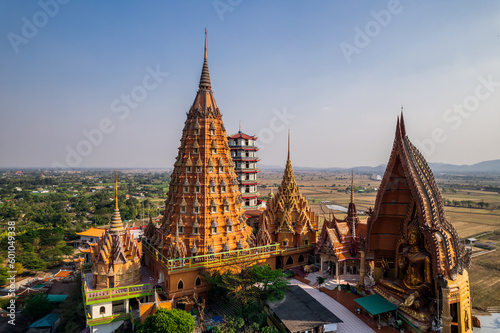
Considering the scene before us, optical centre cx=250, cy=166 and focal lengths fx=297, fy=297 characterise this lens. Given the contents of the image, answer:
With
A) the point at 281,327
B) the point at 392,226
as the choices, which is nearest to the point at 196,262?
the point at 281,327

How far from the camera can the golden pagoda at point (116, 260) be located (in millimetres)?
20859

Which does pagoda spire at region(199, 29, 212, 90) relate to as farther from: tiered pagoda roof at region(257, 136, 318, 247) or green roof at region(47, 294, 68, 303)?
green roof at region(47, 294, 68, 303)

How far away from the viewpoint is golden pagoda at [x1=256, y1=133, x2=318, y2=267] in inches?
1147

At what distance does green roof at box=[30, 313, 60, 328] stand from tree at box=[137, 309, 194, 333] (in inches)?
522

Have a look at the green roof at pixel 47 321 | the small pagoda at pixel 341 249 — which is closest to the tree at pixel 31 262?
the green roof at pixel 47 321

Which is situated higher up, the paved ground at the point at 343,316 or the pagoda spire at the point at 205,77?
the pagoda spire at the point at 205,77

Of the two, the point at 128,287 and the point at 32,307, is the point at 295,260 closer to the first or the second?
the point at 128,287

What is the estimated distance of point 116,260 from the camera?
21094mm

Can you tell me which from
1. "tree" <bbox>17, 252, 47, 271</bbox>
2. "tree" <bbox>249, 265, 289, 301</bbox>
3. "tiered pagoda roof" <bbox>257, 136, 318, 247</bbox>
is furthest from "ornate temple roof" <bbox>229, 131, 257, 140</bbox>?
"tree" <bbox>17, 252, 47, 271</bbox>

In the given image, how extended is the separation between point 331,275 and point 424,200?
12.0 meters

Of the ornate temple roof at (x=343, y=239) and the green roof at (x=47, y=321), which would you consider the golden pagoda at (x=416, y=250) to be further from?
the green roof at (x=47, y=321)

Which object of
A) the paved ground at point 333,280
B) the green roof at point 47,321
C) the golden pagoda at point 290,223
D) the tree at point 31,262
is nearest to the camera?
the paved ground at point 333,280

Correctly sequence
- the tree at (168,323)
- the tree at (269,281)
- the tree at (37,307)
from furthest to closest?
the tree at (37,307), the tree at (269,281), the tree at (168,323)

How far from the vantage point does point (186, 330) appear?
1694 centimetres
